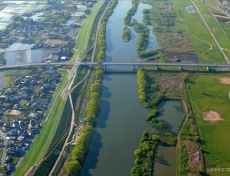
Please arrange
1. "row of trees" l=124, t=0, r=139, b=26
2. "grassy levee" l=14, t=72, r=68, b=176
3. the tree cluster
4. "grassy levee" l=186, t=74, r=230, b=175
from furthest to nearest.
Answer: "row of trees" l=124, t=0, r=139, b=26 < "grassy levee" l=186, t=74, r=230, b=175 < "grassy levee" l=14, t=72, r=68, b=176 < the tree cluster

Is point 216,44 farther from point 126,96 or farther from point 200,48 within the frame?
point 126,96

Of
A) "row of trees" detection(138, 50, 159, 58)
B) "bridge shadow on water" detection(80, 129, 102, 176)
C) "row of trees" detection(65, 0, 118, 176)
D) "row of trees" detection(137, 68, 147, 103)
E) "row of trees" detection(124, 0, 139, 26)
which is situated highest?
"row of trees" detection(124, 0, 139, 26)

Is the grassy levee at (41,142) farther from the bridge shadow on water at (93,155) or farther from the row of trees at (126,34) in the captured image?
the row of trees at (126,34)

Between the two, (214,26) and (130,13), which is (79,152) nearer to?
(214,26)

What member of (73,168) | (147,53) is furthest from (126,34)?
(73,168)

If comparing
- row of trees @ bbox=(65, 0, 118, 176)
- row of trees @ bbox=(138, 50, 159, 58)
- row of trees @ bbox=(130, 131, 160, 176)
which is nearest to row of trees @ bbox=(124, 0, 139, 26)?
row of trees @ bbox=(65, 0, 118, 176)

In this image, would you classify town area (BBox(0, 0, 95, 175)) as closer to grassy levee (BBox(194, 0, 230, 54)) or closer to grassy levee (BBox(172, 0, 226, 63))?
grassy levee (BBox(172, 0, 226, 63))
